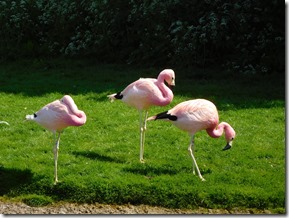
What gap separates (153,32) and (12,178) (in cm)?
705

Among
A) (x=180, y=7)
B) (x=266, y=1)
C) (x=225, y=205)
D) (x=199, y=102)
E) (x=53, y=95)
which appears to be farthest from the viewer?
(x=180, y=7)

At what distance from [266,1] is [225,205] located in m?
6.64

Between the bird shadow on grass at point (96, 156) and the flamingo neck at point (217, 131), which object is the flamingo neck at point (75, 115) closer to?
the bird shadow on grass at point (96, 156)

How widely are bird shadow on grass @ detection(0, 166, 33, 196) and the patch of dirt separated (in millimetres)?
300

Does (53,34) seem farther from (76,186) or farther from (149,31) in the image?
(76,186)

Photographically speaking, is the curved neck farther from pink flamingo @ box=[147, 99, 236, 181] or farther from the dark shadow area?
the dark shadow area

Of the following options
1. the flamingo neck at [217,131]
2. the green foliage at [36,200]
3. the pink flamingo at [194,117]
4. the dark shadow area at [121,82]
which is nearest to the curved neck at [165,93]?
the pink flamingo at [194,117]

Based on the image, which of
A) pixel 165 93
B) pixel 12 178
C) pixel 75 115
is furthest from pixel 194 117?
pixel 12 178

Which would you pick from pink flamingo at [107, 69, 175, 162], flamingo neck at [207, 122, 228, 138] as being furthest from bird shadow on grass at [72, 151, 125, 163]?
flamingo neck at [207, 122, 228, 138]

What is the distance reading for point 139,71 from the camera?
11.6m

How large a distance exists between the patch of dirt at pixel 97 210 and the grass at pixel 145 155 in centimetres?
7

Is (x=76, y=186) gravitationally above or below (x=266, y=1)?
below

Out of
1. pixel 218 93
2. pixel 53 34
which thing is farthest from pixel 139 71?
pixel 53 34

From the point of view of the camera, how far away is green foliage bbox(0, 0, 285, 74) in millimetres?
11359
